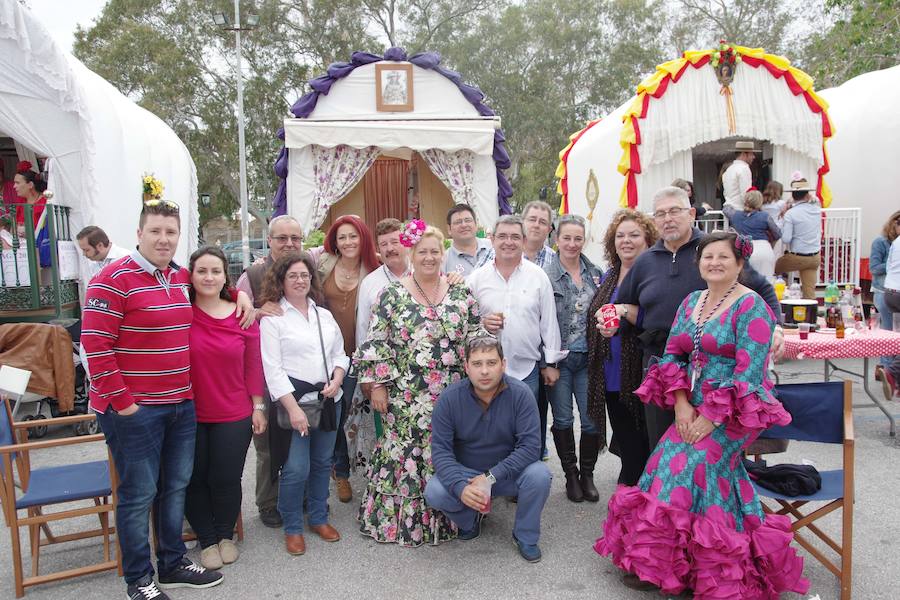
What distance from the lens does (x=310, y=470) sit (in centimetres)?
362

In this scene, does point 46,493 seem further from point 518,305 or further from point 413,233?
point 518,305

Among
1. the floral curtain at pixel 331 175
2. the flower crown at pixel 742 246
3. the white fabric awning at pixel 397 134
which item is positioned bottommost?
the flower crown at pixel 742 246

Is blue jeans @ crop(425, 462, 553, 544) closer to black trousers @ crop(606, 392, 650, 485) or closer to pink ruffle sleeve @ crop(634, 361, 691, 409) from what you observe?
pink ruffle sleeve @ crop(634, 361, 691, 409)

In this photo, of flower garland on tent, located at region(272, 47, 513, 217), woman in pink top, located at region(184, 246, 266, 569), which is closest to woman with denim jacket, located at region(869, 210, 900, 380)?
flower garland on tent, located at region(272, 47, 513, 217)

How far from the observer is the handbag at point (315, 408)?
341 centimetres

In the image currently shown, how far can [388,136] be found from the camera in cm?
945

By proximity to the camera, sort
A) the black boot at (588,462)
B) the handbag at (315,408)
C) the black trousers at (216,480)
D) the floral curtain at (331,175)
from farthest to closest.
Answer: the floral curtain at (331,175)
the black boot at (588,462)
the handbag at (315,408)
the black trousers at (216,480)

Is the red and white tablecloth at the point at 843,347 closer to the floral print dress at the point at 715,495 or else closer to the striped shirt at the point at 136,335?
the floral print dress at the point at 715,495

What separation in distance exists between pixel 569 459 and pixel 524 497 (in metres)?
0.87

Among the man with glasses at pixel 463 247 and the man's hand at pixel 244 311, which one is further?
the man with glasses at pixel 463 247

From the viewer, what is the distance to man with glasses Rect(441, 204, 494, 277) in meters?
4.86

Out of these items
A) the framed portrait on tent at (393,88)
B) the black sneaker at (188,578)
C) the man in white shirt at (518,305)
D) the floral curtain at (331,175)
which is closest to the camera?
the black sneaker at (188,578)

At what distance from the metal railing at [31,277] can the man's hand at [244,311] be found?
4.08 meters

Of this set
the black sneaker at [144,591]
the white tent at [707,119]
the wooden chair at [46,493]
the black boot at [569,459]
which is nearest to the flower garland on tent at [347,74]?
the white tent at [707,119]
